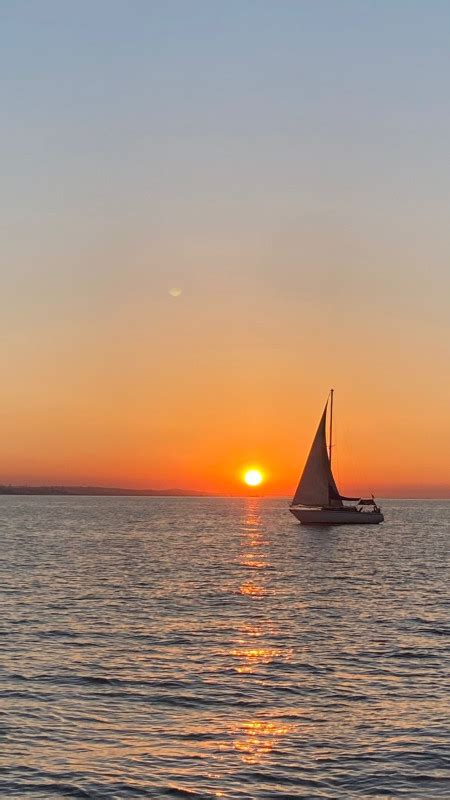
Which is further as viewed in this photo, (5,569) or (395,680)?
(5,569)

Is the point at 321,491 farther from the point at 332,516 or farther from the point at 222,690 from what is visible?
the point at 222,690

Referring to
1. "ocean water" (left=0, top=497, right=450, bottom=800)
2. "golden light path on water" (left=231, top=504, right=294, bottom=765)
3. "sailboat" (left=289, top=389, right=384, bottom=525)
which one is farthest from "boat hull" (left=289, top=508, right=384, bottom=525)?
"ocean water" (left=0, top=497, right=450, bottom=800)

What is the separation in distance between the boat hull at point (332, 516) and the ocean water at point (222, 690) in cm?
6458

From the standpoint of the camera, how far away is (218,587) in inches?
2168

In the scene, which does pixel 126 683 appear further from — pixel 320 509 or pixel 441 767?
pixel 320 509

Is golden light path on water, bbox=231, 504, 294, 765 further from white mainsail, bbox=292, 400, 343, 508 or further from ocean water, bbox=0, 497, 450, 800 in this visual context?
white mainsail, bbox=292, 400, 343, 508

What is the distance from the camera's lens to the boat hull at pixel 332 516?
121 metres

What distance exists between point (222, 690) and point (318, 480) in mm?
91532

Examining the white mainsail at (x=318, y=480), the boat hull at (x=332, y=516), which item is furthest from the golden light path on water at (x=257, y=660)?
the boat hull at (x=332, y=516)

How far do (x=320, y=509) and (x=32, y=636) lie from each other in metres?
94.1

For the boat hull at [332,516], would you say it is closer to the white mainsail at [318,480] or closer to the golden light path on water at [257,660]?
the white mainsail at [318,480]

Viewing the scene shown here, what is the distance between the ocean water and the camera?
60.5 feet

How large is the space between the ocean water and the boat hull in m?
64.6

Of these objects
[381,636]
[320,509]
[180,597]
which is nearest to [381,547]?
[320,509]
